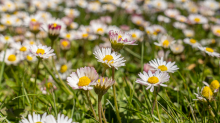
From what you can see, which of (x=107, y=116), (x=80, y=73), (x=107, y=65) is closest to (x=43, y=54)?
(x=80, y=73)

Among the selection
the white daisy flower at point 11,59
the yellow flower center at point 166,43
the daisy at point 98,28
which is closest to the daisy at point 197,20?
the daisy at point 98,28

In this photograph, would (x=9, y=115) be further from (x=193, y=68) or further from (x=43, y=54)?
(x=193, y=68)

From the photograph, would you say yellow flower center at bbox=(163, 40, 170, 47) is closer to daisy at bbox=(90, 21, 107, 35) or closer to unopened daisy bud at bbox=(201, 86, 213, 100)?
unopened daisy bud at bbox=(201, 86, 213, 100)

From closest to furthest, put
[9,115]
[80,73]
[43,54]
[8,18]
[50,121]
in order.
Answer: [50,121], [80,73], [43,54], [9,115], [8,18]

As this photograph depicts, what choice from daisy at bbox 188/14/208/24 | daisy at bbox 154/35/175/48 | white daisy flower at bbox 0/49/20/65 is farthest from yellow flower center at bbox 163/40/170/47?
daisy at bbox 188/14/208/24

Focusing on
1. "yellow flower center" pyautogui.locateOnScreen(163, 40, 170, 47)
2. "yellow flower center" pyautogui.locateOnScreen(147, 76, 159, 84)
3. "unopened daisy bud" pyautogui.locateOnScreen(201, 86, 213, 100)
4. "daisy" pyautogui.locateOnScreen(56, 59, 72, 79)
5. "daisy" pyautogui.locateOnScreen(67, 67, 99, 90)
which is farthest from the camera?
"daisy" pyautogui.locateOnScreen(56, 59, 72, 79)

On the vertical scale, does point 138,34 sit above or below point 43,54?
above

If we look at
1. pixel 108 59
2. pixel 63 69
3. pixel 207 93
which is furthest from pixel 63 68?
pixel 207 93

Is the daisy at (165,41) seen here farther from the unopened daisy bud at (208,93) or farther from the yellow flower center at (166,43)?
the unopened daisy bud at (208,93)

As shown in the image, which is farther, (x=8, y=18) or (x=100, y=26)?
(x=8, y=18)
